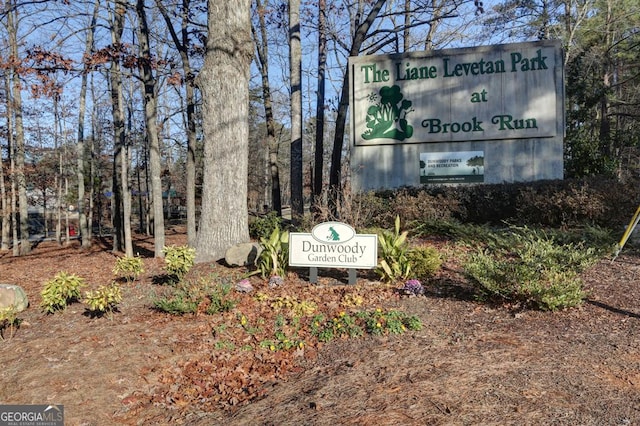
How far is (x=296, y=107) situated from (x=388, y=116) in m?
2.61

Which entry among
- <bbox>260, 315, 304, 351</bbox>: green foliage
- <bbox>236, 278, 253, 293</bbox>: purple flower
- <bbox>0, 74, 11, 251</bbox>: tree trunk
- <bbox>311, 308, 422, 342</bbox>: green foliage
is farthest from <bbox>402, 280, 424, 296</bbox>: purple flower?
<bbox>0, 74, 11, 251</bbox>: tree trunk

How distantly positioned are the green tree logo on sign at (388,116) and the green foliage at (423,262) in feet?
20.9

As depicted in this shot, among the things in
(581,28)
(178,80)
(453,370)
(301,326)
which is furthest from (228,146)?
(581,28)

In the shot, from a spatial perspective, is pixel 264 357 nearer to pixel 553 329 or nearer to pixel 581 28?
pixel 553 329

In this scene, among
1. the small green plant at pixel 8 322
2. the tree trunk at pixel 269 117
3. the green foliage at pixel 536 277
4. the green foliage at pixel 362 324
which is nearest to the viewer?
the green foliage at pixel 362 324

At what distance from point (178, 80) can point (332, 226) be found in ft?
18.0

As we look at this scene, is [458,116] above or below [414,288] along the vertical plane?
above

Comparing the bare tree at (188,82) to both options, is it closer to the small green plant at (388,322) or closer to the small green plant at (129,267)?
the small green plant at (129,267)

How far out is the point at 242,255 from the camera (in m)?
7.24

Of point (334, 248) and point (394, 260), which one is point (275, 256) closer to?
point (334, 248)

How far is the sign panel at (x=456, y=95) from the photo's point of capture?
454 inches

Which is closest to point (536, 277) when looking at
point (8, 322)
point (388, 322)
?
point (388, 322)

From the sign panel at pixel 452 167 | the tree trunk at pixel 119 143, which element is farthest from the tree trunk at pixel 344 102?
the tree trunk at pixel 119 143

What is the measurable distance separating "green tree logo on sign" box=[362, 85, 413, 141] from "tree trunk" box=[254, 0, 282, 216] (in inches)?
159
